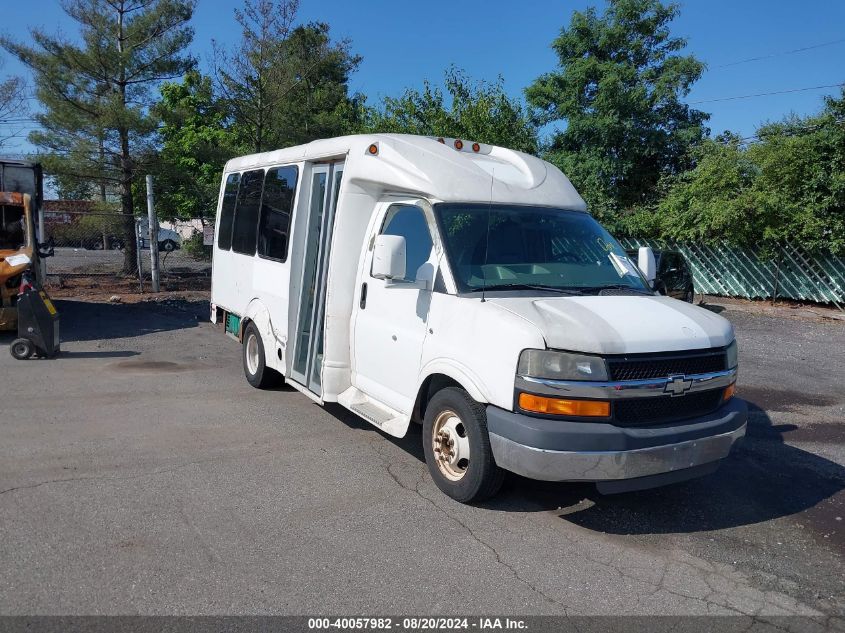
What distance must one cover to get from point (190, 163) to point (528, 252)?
16542 mm

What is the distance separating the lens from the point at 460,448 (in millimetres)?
4707

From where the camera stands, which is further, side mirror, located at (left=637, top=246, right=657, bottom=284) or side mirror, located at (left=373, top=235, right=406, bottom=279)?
side mirror, located at (left=637, top=246, right=657, bottom=284)

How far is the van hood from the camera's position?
4.05 m

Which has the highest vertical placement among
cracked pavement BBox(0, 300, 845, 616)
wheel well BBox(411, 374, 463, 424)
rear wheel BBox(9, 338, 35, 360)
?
wheel well BBox(411, 374, 463, 424)

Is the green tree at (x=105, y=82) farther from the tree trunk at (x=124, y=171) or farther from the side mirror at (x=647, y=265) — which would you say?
the side mirror at (x=647, y=265)

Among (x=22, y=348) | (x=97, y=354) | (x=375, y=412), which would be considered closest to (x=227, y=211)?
(x=97, y=354)

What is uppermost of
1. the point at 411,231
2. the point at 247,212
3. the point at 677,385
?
the point at 411,231

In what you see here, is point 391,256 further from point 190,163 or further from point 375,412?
point 190,163

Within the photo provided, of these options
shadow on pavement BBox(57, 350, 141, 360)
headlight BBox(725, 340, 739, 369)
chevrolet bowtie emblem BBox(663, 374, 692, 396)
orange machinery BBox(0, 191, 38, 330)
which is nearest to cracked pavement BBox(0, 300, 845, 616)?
chevrolet bowtie emblem BBox(663, 374, 692, 396)

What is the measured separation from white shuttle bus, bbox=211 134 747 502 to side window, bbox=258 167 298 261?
4cm

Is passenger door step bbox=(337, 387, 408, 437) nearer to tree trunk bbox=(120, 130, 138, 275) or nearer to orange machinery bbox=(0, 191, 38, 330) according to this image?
orange machinery bbox=(0, 191, 38, 330)

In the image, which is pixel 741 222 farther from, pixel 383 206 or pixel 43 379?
pixel 43 379

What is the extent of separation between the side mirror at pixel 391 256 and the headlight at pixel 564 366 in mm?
1292

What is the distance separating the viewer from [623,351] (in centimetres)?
405
